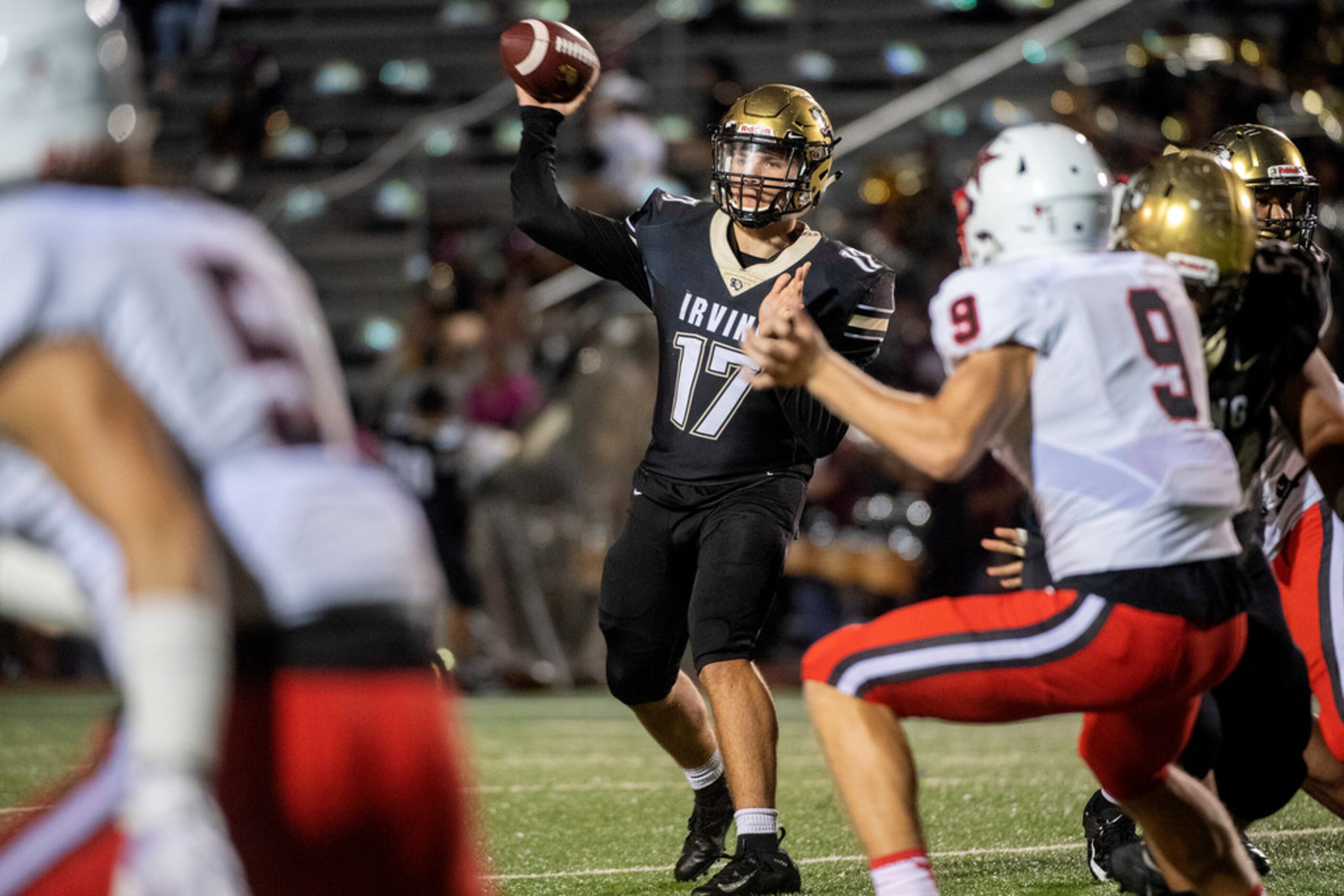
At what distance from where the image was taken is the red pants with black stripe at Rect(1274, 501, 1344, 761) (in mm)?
4195

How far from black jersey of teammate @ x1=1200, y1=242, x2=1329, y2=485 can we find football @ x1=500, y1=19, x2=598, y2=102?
82.2 inches

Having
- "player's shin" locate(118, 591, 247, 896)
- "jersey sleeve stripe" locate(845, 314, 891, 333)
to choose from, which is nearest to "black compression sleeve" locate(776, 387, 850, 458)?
"jersey sleeve stripe" locate(845, 314, 891, 333)

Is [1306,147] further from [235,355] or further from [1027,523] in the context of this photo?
[235,355]

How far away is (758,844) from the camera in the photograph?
4070 mm

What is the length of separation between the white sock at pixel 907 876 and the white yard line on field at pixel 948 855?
5.43ft

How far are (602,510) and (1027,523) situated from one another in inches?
246

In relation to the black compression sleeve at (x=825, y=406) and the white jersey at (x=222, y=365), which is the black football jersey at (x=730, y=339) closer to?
the black compression sleeve at (x=825, y=406)

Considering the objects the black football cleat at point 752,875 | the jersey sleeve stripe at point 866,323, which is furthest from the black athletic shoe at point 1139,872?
the jersey sleeve stripe at point 866,323

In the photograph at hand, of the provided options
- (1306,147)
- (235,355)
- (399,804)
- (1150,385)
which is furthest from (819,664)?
(1306,147)

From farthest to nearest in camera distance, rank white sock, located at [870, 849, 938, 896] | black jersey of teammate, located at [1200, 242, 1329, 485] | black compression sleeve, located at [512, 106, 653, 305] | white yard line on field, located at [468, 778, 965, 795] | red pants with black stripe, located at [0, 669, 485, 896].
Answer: white yard line on field, located at [468, 778, 965, 795] → black compression sleeve, located at [512, 106, 653, 305] → black jersey of teammate, located at [1200, 242, 1329, 485] → white sock, located at [870, 849, 938, 896] → red pants with black stripe, located at [0, 669, 485, 896]

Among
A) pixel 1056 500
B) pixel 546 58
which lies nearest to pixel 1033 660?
pixel 1056 500

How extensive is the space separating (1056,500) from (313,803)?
150 centimetres

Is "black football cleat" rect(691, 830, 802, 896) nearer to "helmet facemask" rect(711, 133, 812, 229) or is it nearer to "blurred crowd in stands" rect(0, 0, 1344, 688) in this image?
"helmet facemask" rect(711, 133, 812, 229)

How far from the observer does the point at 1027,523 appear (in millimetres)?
4184
